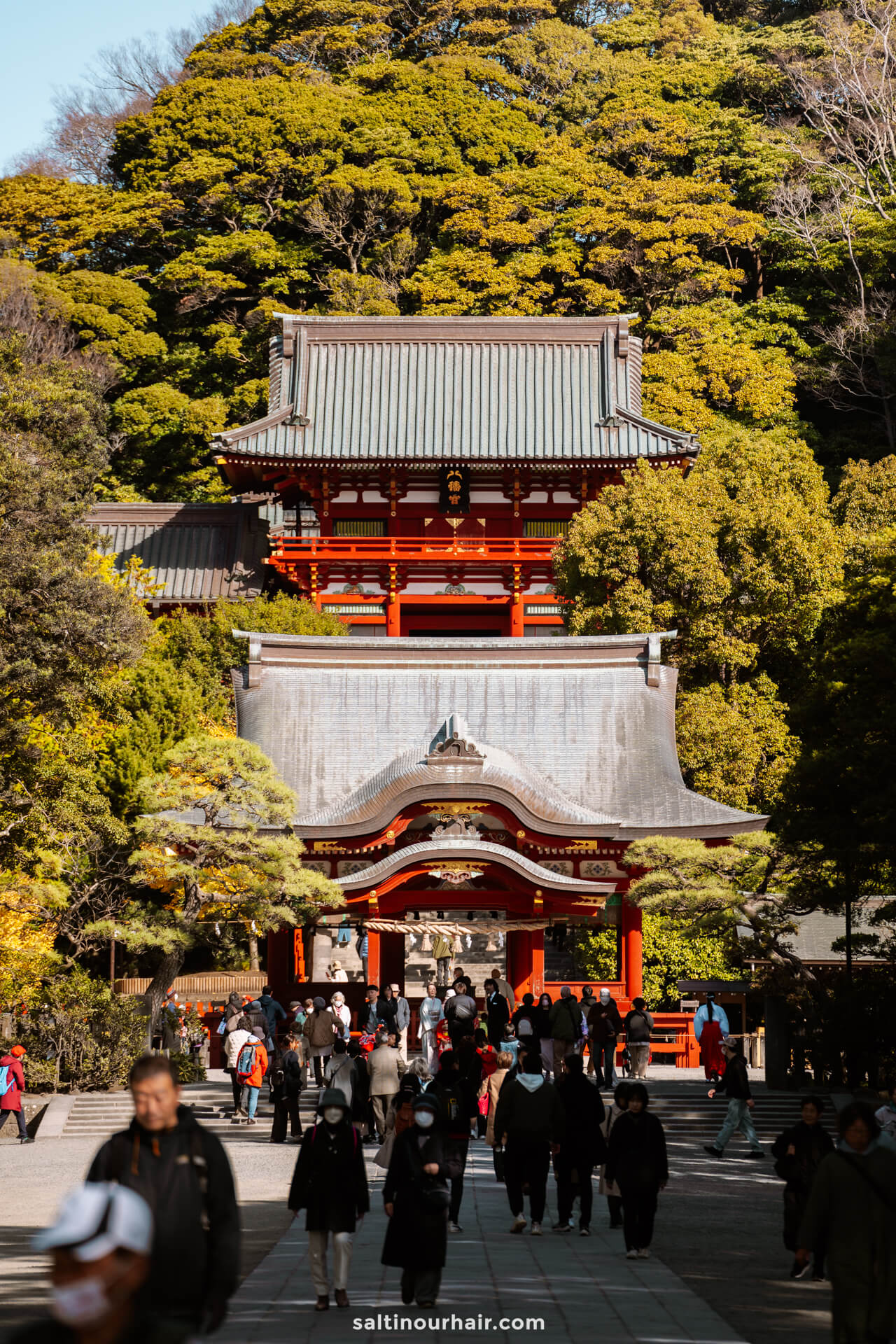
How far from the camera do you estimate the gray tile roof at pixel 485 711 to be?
28016mm

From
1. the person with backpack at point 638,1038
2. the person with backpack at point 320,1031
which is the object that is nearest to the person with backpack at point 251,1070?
the person with backpack at point 320,1031

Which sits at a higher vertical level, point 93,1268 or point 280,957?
point 280,957

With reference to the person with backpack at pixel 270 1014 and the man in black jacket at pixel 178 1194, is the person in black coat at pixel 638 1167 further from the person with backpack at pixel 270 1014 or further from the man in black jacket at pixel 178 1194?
the person with backpack at pixel 270 1014

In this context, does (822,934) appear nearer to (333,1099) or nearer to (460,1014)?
(460,1014)

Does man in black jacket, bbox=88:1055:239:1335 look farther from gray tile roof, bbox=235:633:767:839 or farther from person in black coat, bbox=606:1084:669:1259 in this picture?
gray tile roof, bbox=235:633:767:839

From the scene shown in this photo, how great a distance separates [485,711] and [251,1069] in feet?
42.5

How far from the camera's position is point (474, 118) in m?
54.6

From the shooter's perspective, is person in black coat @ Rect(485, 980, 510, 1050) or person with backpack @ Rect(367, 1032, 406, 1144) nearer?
person with backpack @ Rect(367, 1032, 406, 1144)

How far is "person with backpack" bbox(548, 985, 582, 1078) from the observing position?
61.7 ft

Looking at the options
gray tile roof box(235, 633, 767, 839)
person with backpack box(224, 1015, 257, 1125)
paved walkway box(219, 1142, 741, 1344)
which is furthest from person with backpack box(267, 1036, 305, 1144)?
gray tile roof box(235, 633, 767, 839)

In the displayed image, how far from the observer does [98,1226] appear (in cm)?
361

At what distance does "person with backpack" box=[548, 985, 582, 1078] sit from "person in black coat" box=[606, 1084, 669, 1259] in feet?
27.3

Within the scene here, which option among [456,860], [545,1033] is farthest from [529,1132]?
[456,860]

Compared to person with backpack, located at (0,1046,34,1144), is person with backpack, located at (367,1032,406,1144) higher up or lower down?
higher up
